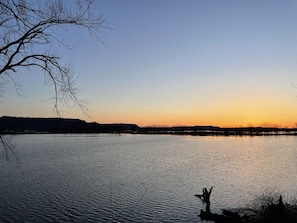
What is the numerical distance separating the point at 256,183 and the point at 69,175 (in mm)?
22088

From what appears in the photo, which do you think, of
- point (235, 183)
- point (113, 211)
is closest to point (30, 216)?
point (113, 211)

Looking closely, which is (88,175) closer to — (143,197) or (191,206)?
(143,197)

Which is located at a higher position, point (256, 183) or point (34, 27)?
point (34, 27)

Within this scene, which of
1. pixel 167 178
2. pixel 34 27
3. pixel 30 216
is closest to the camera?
pixel 34 27

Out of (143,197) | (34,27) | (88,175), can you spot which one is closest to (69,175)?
(88,175)

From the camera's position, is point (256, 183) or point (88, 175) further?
point (88, 175)

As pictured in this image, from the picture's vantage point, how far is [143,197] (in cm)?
2792

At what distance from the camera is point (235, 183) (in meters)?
35.2

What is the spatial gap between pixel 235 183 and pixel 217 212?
13.2 metres

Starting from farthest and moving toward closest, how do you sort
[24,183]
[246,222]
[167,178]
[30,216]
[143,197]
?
1. [167,178]
2. [24,183]
3. [143,197]
4. [30,216]
5. [246,222]

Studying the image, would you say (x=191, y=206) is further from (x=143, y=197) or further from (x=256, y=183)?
(x=256, y=183)

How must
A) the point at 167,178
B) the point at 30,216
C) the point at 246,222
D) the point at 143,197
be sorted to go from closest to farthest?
the point at 246,222, the point at 30,216, the point at 143,197, the point at 167,178

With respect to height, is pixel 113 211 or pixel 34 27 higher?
pixel 34 27

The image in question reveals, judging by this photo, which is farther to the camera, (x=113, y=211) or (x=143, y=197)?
(x=143, y=197)
